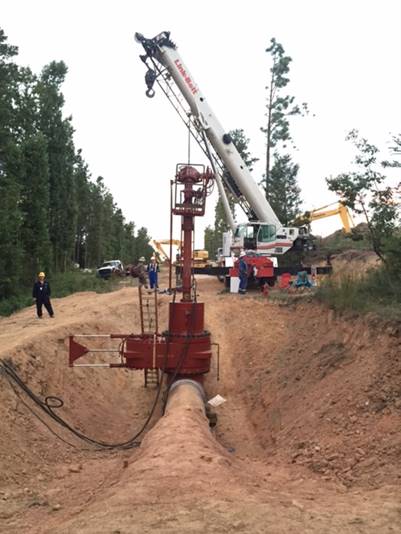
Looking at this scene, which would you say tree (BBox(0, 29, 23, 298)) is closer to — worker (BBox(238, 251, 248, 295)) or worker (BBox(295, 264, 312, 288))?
worker (BBox(238, 251, 248, 295))

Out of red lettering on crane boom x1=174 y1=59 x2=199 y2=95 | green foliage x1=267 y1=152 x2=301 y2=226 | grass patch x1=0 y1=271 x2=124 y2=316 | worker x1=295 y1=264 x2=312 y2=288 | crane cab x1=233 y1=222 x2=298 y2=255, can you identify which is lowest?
grass patch x1=0 y1=271 x2=124 y2=316

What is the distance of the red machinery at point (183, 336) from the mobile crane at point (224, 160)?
48.6 feet

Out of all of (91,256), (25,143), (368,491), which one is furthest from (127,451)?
(91,256)

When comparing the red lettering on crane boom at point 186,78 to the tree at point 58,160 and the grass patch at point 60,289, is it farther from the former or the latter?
the tree at point 58,160

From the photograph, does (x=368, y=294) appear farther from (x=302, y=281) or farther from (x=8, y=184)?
(x=8, y=184)

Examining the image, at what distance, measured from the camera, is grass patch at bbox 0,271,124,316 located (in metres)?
25.1

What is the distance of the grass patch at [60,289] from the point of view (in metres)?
25.1

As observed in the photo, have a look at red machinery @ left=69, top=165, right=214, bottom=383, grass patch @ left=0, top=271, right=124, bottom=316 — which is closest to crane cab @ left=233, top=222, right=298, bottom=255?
grass patch @ left=0, top=271, right=124, bottom=316

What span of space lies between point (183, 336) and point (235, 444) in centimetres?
231

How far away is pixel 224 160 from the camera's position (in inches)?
1045

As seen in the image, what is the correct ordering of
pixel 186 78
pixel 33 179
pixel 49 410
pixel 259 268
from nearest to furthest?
1. pixel 49 410
2. pixel 259 268
3. pixel 186 78
4. pixel 33 179

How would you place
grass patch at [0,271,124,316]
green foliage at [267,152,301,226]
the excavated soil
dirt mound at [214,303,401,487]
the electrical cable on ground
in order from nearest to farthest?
1. the excavated soil
2. dirt mound at [214,303,401,487]
3. the electrical cable on ground
4. grass patch at [0,271,124,316]
5. green foliage at [267,152,301,226]

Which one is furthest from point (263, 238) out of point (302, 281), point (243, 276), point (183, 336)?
point (183, 336)

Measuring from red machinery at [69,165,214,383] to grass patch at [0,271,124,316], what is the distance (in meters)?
14.3
